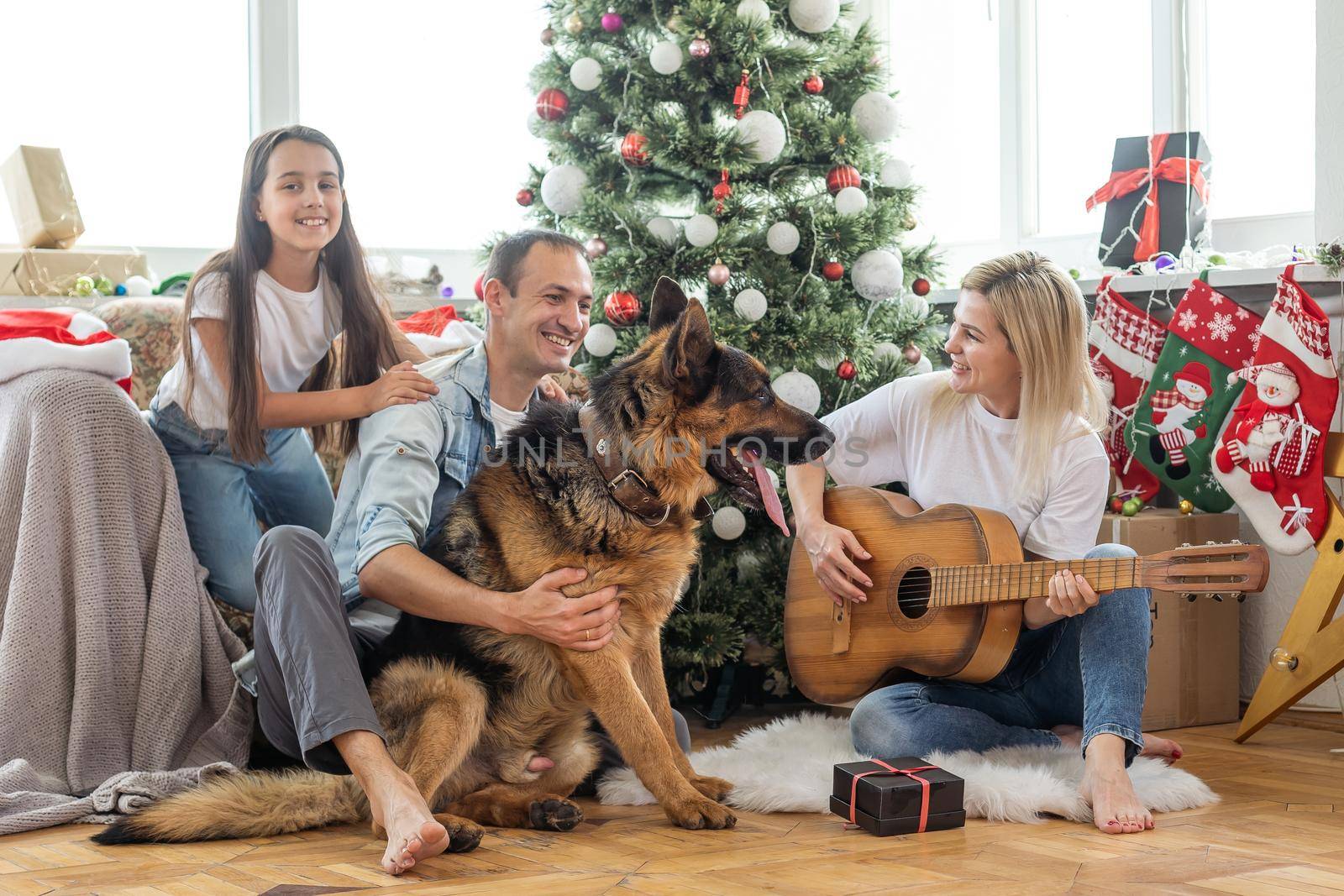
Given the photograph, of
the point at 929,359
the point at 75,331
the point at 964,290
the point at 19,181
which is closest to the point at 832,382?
the point at 929,359

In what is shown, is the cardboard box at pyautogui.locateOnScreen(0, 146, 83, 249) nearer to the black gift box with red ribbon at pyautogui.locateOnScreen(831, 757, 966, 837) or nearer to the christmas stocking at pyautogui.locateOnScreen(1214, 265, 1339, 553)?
the black gift box with red ribbon at pyautogui.locateOnScreen(831, 757, 966, 837)

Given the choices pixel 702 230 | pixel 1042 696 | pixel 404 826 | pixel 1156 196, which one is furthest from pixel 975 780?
pixel 1156 196

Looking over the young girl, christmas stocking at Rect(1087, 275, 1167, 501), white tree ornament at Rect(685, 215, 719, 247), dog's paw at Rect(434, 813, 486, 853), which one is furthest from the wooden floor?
white tree ornament at Rect(685, 215, 719, 247)

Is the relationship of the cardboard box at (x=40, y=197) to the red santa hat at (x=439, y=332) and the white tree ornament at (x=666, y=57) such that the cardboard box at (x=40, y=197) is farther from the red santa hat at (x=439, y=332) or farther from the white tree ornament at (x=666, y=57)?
the white tree ornament at (x=666, y=57)

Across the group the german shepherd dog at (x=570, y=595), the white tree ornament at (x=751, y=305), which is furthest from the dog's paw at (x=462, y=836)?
the white tree ornament at (x=751, y=305)

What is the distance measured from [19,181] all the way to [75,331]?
1.39m

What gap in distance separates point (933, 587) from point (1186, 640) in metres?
1.17

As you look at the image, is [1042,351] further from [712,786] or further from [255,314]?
[255,314]

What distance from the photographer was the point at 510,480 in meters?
2.26

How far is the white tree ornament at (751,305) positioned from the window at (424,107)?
1.74m

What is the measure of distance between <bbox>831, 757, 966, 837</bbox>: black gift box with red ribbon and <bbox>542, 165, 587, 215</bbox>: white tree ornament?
1.78 metres

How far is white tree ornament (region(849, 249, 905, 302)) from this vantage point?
3.23 meters

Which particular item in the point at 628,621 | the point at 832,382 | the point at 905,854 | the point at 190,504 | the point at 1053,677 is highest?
the point at 832,382

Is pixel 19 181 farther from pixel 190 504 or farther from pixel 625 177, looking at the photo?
pixel 625 177
